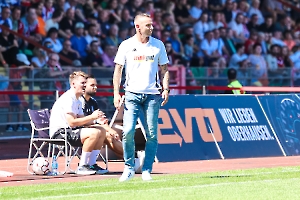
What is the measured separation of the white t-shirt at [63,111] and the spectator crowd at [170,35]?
225 inches

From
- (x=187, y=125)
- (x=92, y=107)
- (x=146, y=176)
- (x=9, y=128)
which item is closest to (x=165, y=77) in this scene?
(x=146, y=176)

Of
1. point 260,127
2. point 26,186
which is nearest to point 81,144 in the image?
point 26,186

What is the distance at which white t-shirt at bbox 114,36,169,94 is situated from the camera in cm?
1085

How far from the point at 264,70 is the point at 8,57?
6633mm

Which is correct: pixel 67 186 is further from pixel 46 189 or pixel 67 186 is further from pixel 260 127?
pixel 260 127

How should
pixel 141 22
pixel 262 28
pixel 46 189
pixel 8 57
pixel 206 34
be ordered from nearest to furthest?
pixel 46 189 < pixel 141 22 < pixel 8 57 < pixel 206 34 < pixel 262 28

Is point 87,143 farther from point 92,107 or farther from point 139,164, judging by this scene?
point 92,107

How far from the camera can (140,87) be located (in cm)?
1083

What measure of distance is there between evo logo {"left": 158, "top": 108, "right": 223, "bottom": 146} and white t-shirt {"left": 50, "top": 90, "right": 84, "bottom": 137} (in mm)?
2392

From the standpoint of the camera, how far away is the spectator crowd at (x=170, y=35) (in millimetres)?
19766

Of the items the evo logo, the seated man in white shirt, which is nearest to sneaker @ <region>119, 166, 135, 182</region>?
the seated man in white shirt

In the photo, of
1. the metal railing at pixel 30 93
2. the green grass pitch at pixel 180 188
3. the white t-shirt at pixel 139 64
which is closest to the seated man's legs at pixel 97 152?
the green grass pitch at pixel 180 188

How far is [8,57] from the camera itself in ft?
Answer: 63.4

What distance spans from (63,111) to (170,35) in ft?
37.5
